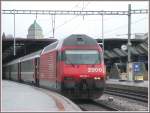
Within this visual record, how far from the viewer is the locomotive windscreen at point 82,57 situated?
23219 millimetres

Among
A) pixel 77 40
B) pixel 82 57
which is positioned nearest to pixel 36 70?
pixel 77 40

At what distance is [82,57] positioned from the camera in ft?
76.8

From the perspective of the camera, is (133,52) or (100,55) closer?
(100,55)

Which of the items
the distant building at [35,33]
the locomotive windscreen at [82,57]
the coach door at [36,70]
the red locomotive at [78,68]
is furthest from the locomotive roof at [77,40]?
the distant building at [35,33]

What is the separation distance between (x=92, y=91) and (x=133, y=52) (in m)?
58.3

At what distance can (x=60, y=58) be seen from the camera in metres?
23.2

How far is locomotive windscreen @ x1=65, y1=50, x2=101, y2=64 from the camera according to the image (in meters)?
23.2

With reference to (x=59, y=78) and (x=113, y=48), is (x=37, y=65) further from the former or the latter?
(x=113, y=48)

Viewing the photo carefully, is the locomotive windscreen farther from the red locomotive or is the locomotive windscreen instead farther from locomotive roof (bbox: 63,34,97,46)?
locomotive roof (bbox: 63,34,97,46)

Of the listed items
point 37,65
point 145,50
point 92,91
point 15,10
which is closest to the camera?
point 92,91

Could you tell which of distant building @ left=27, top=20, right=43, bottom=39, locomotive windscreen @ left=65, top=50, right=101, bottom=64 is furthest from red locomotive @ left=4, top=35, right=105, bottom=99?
distant building @ left=27, top=20, right=43, bottom=39

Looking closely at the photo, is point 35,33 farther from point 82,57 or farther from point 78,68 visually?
point 78,68

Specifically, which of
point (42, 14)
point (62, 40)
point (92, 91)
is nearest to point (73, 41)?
point (62, 40)

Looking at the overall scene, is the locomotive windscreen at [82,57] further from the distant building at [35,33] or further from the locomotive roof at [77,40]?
the distant building at [35,33]
